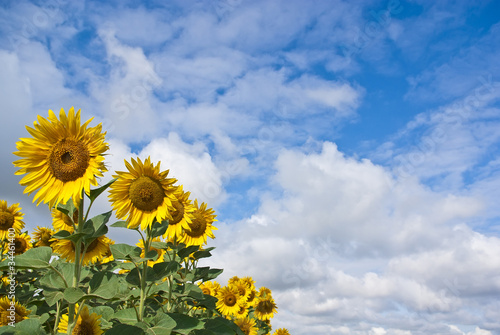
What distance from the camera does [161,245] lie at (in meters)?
4.88

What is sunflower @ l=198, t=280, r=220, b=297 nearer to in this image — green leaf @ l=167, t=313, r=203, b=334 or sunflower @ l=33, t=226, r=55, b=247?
sunflower @ l=33, t=226, r=55, b=247

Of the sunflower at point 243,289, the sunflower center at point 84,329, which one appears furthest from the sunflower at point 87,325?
the sunflower at point 243,289

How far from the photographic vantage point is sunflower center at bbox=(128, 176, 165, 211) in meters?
5.03

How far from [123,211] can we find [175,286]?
5.39ft

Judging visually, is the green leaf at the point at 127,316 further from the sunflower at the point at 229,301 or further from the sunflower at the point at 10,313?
the sunflower at the point at 229,301

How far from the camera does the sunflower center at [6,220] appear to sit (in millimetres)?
9320

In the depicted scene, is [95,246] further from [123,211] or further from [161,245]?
[161,245]

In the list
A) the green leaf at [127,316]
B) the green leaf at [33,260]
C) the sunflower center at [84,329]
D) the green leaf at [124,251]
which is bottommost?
the sunflower center at [84,329]

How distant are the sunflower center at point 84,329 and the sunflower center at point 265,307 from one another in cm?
953

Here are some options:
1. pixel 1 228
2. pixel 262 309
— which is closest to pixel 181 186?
pixel 1 228

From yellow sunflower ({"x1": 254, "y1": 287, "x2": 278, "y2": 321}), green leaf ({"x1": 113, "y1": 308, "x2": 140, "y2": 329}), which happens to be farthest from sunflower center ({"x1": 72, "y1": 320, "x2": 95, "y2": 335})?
yellow sunflower ({"x1": 254, "y1": 287, "x2": 278, "y2": 321})

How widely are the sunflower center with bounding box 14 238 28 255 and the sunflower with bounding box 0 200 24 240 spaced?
16.8 inches

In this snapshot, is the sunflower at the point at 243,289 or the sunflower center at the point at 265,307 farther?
the sunflower center at the point at 265,307

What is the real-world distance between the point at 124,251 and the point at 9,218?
21.1 ft
